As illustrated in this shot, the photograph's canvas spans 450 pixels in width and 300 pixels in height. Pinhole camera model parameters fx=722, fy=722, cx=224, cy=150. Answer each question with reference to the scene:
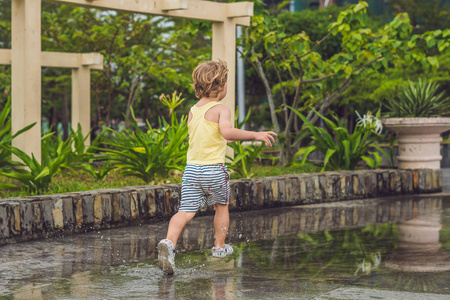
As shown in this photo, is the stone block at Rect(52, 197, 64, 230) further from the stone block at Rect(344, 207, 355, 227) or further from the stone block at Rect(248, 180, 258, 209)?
the stone block at Rect(344, 207, 355, 227)

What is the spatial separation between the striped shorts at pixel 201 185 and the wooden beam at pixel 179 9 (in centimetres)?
423

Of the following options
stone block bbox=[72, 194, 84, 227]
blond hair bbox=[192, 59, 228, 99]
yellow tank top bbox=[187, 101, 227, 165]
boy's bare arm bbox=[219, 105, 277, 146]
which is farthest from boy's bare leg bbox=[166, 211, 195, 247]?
stone block bbox=[72, 194, 84, 227]

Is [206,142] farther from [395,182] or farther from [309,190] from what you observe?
[395,182]

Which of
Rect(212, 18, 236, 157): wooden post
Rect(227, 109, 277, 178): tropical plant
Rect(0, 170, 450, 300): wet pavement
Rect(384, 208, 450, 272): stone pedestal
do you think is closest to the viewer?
Rect(0, 170, 450, 300): wet pavement

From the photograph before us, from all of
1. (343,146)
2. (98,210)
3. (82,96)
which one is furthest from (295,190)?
(82,96)

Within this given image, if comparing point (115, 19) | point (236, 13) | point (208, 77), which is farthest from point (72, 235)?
point (115, 19)

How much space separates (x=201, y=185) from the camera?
5.13 meters

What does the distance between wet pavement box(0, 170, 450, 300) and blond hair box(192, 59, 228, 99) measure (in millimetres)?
1239

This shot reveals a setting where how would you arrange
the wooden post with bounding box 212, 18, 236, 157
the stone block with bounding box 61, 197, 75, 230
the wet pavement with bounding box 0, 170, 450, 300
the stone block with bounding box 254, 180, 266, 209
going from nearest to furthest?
1. the wet pavement with bounding box 0, 170, 450, 300
2. the stone block with bounding box 61, 197, 75, 230
3. the stone block with bounding box 254, 180, 266, 209
4. the wooden post with bounding box 212, 18, 236, 157

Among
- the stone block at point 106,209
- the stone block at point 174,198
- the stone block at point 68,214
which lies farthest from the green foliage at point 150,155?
the stone block at point 68,214

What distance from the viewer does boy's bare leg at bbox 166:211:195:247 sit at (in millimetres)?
4907

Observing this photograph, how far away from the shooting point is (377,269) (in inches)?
194

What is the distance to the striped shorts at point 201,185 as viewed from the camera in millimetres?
5105

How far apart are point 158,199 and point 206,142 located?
249 cm
